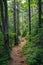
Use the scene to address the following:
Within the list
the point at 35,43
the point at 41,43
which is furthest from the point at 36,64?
the point at 35,43

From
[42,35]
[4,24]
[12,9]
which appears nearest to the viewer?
[42,35]

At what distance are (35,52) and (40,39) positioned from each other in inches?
59.2

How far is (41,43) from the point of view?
41.8 ft

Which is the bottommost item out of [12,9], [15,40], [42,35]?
[15,40]

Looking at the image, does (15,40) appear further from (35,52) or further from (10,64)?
(35,52)

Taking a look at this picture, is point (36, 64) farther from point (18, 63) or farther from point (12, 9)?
point (12, 9)

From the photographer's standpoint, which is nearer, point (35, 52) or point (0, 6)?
point (35, 52)

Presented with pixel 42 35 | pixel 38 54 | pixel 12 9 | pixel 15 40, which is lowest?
pixel 15 40

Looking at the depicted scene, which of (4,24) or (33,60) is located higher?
(4,24)

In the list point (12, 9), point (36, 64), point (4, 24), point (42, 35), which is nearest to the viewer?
point (36, 64)

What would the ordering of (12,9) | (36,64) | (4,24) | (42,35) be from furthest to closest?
(12,9) → (4,24) → (42,35) → (36,64)

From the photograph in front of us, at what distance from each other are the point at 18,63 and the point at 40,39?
7.99 feet

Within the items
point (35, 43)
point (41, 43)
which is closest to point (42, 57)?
point (41, 43)

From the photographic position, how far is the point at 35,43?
13.8m
